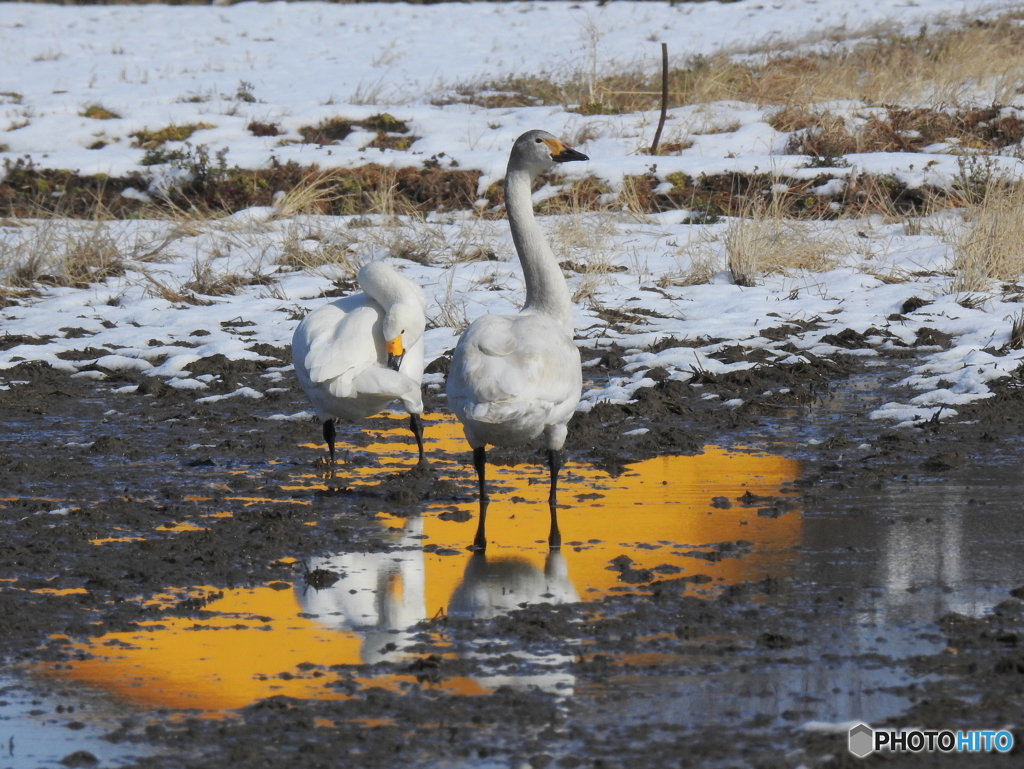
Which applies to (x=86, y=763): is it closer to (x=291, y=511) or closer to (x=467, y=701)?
(x=467, y=701)

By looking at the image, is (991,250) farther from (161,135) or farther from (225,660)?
(161,135)

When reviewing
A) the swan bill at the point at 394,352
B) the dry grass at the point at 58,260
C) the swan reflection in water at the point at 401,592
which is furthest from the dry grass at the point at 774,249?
the swan reflection in water at the point at 401,592

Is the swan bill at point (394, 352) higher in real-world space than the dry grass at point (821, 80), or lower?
lower

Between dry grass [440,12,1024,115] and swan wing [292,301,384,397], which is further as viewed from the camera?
dry grass [440,12,1024,115]

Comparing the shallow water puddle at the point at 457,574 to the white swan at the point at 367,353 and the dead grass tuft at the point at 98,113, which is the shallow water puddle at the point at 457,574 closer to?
the white swan at the point at 367,353

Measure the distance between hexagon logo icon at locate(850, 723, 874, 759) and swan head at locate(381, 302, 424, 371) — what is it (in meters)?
A: 4.03

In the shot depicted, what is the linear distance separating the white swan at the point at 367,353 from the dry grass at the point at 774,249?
534 cm

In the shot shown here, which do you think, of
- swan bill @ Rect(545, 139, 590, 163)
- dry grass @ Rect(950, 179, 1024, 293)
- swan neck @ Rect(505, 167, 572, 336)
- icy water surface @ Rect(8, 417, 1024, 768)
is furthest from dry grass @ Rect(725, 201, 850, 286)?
swan neck @ Rect(505, 167, 572, 336)

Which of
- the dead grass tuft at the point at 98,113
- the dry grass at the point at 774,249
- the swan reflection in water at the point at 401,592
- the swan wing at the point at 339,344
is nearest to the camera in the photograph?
the swan reflection in water at the point at 401,592

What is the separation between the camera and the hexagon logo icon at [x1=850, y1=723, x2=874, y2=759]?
355 centimetres

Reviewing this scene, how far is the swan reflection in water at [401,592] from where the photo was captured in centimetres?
480

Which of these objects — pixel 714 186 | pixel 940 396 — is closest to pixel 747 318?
pixel 940 396

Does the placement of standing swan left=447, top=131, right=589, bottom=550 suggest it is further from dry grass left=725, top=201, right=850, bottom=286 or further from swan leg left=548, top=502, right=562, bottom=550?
dry grass left=725, top=201, right=850, bottom=286

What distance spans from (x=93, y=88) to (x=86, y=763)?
20.3m
